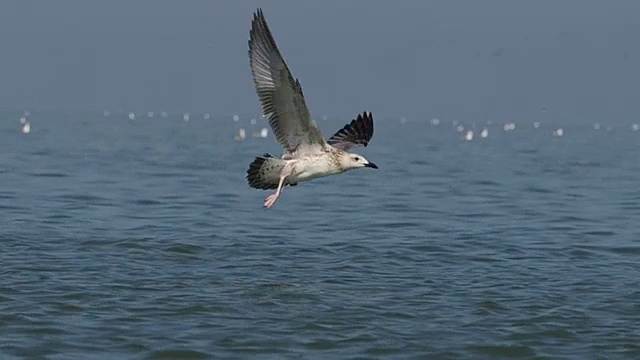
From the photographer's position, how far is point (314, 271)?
15711 millimetres

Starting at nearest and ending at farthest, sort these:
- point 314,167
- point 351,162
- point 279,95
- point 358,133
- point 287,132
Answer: point 279,95 < point 287,132 < point 314,167 < point 351,162 < point 358,133

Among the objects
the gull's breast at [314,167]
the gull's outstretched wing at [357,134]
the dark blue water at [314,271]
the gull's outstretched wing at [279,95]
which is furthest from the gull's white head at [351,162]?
the dark blue water at [314,271]

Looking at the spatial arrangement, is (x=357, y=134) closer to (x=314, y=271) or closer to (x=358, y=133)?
(x=358, y=133)

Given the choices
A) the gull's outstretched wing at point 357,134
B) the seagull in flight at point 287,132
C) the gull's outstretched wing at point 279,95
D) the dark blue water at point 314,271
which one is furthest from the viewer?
the gull's outstretched wing at point 357,134

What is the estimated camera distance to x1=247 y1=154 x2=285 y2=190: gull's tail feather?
1425 cm

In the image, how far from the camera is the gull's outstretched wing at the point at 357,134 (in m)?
15.3

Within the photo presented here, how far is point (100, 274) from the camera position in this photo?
14.7 metres

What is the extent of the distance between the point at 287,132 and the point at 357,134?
5.88 feet

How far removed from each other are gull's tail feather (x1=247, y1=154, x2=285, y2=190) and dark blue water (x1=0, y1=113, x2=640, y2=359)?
119 cm

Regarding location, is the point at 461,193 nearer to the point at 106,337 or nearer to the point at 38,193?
the point at 38,193

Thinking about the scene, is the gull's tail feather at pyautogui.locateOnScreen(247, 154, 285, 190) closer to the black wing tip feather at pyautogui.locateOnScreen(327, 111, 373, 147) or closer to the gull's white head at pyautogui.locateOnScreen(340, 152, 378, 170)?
the gull's white head at pyautogui.locateOnScreen(340, 152, 378, 170)

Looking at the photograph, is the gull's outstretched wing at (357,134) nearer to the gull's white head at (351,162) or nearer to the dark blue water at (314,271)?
the gull's white head at (351,162)

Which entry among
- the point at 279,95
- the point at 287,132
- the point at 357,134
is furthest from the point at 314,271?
the point at 279,95

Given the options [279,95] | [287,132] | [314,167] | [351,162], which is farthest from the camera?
[351,162]
